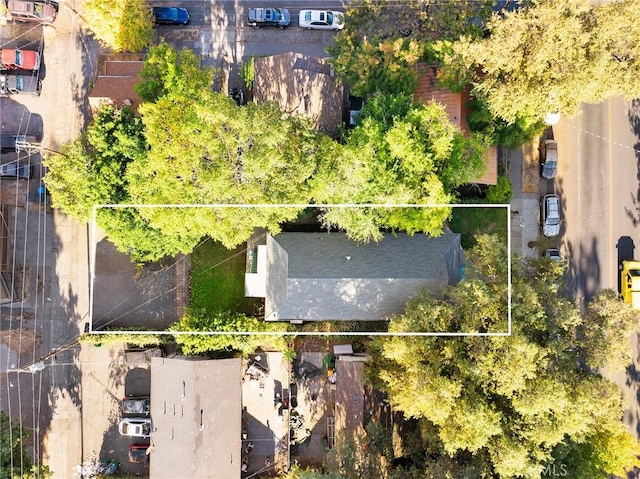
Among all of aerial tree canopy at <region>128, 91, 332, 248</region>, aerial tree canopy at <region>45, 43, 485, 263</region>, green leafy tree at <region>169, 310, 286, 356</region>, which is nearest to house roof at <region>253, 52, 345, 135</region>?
aerial tree canopy at <region>45, 43, 485, 263</region>

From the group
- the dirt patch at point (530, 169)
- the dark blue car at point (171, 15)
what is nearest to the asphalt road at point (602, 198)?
the dirt patch at point (530, 169)

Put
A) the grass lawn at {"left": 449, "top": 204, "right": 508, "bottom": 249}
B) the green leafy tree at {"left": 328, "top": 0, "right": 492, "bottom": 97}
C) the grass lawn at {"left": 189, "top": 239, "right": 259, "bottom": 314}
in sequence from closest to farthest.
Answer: the green leafy tree at {"left": 328, "top": 0, "right": 492, "bottom": 97} < the grass lawn at {"left": 189, "top": 239, "right": 259, "bottom": 314} < the grass lawn at {"left": 449, "top": 204, "right": 508, "bottom": 249}

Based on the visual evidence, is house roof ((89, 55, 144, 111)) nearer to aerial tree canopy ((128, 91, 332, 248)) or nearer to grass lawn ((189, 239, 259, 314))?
aerial tree canopy ((128, 91, 332, 248))

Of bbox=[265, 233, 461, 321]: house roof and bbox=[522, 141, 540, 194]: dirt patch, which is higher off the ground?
bbox=[522, 141, 540, 194]: dirt patch

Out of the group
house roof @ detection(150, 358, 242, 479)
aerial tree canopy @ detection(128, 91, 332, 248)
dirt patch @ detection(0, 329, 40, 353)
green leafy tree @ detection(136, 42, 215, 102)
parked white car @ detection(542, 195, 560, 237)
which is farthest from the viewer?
parked white car @ detection(542, 195, 560, 237)

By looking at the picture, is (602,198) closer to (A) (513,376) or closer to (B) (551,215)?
(B) (551,215)

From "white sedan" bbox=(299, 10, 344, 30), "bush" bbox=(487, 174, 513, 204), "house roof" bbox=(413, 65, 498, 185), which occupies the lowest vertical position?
"bush" bbox=(487, 174, 513, 204)

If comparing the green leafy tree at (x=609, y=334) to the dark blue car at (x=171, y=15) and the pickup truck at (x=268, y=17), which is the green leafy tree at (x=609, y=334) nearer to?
the pickup truck at (x=268, y=17)

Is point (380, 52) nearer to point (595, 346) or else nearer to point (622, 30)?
point (622, 30)
